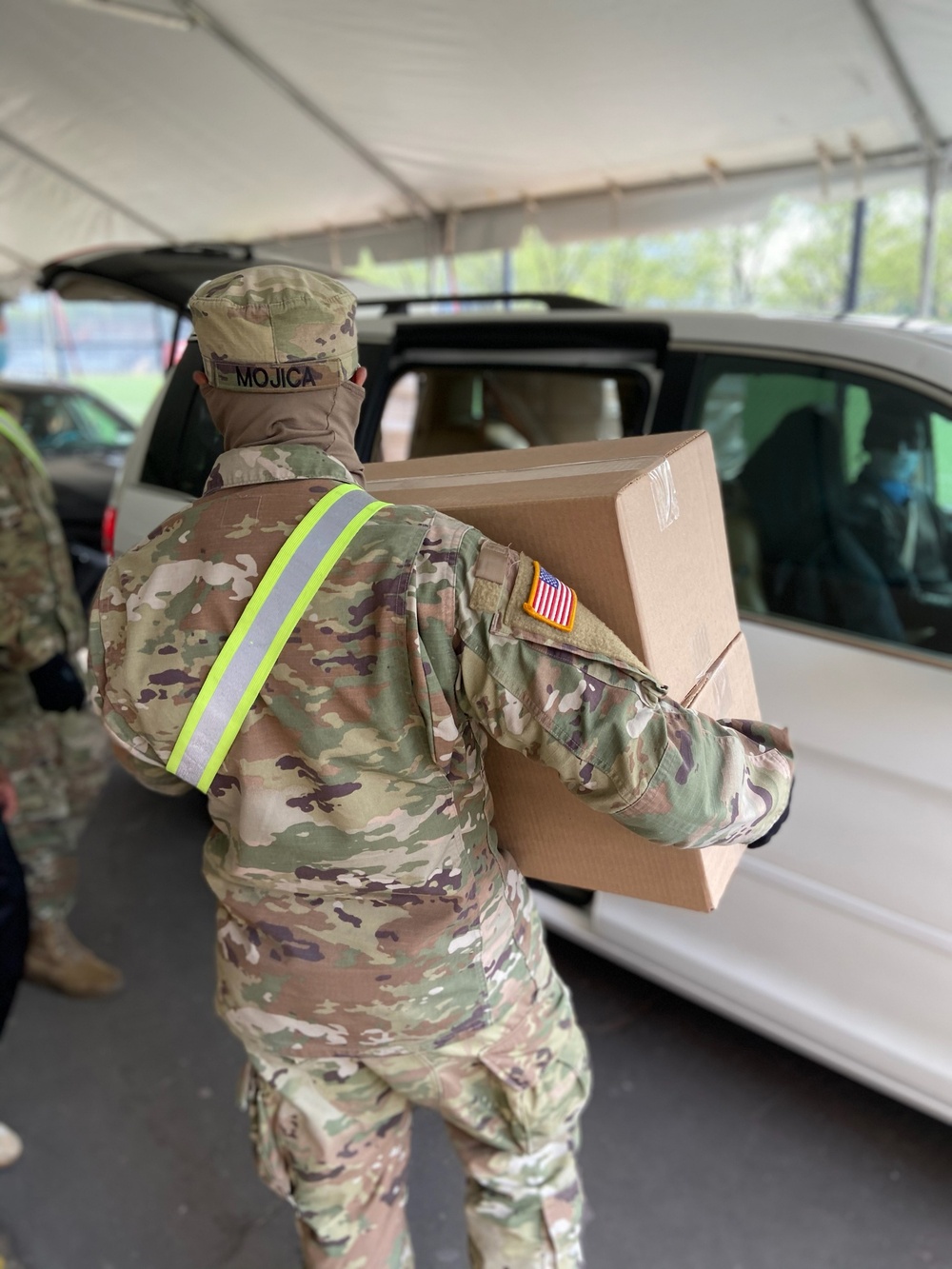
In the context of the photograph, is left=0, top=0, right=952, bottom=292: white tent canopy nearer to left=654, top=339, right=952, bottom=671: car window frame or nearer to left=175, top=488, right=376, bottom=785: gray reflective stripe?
left=654, top=339, right=952, bottom=671: car window frame

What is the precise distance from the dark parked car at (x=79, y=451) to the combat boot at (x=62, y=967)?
8.32ft

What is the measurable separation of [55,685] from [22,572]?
295 mm

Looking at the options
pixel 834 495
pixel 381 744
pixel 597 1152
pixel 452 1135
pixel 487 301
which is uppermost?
pixel 487 301

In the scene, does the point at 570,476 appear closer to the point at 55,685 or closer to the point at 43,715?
the point at 55,685

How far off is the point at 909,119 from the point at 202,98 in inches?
145

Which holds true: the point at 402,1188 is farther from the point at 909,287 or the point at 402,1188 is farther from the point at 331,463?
the point at 909,287

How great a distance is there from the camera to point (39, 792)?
2.55 metres

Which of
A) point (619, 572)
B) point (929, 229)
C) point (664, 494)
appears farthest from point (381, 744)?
point (929, 229)

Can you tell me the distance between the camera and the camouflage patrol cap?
101cm

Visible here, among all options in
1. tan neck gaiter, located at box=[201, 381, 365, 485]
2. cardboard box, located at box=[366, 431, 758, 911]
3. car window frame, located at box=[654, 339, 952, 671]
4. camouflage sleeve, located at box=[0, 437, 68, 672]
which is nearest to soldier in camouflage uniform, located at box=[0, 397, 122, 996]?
camouflage sleeve, located at box=[0, 437, 68, 672]

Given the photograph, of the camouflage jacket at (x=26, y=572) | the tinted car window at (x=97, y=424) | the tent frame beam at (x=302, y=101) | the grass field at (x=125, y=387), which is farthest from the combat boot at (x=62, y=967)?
the grass field at (x=125, y=387)

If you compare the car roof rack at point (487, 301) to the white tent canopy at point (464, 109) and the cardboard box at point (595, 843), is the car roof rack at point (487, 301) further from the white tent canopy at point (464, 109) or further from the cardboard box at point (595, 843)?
the cardboard box at point (595, 843)

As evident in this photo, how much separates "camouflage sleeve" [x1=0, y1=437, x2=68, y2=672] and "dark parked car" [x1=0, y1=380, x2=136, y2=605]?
2529 millimetres

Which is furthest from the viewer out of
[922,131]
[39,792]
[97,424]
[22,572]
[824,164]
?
[97,424]
